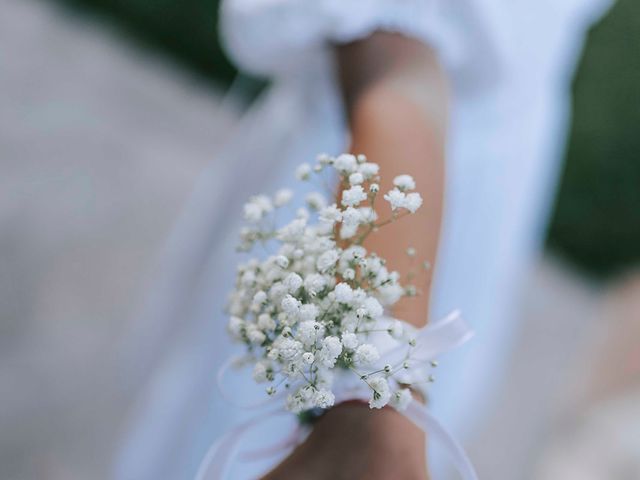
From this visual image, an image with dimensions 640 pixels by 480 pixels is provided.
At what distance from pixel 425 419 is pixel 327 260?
0.18 meters

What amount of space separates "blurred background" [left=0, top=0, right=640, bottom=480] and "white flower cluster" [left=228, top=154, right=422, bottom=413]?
1.37 m

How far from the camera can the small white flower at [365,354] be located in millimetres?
634

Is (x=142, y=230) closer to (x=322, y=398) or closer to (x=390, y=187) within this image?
(x=390, y=187)

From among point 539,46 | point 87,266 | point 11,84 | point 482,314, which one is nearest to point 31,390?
point 87,266

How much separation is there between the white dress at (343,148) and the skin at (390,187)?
2.2 inches

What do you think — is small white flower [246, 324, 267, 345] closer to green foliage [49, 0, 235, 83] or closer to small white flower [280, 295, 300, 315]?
small white flower [280, 295, 300, 315]

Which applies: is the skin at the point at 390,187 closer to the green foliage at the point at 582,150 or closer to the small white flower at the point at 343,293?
the small white flower at the point at 343,293

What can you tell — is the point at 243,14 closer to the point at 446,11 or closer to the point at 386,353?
the point at 446,11

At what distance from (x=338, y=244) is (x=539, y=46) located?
2.40 feet

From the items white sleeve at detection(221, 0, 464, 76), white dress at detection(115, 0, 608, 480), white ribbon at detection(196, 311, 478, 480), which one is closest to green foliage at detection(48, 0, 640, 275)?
white dress at detection(115, 0, 608, 480)

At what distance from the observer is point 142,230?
254 cm

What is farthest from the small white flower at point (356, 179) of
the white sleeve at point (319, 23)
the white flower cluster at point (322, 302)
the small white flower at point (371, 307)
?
the white sleeve at point (319, 23)

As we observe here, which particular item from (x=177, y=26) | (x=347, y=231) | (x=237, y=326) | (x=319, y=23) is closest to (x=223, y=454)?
(x=237, y=326)

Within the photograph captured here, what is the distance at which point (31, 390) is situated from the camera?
215cm
